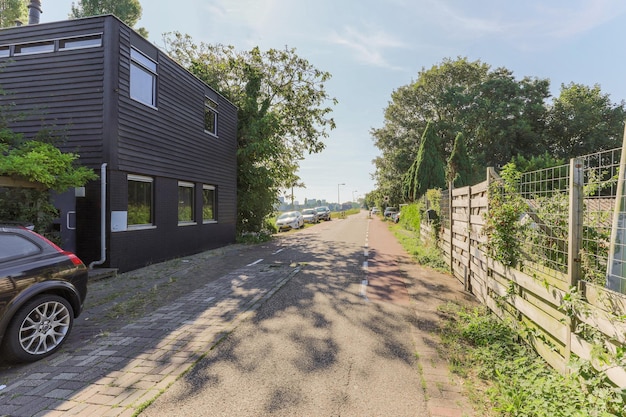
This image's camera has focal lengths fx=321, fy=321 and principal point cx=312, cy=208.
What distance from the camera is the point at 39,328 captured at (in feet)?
12.3

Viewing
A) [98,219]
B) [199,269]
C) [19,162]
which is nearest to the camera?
[19,162]

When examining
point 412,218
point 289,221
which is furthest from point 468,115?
point 289,221

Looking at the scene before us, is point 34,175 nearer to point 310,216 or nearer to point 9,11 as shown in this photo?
point 9,11

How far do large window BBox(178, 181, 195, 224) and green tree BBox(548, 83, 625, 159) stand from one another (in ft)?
111

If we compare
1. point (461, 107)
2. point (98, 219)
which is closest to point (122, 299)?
point (98, 219)

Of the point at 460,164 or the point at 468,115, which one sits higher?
the point at 468,115

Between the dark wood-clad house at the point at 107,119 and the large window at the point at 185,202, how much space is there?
663 mm

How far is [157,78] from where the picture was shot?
9922 millimetres

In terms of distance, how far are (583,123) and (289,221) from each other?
29.0 m

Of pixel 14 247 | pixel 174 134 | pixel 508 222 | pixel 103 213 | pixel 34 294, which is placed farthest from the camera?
pixel 174 134

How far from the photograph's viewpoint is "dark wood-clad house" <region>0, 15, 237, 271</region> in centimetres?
825

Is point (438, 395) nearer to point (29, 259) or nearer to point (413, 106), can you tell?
point (29, 259)

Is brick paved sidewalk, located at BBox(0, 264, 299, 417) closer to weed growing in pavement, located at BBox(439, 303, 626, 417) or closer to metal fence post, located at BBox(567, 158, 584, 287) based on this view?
weed growing in pavement, located at BBox(439, 303, 626, 417)

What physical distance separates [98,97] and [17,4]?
23.1 m
